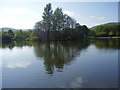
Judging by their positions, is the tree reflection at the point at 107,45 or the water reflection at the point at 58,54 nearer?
the water reflection at the point at 58,54

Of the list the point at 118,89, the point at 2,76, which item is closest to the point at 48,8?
the point at 2,76

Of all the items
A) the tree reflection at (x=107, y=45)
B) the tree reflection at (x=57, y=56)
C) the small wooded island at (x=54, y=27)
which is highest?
the small wooded island at (x=54, y=27)

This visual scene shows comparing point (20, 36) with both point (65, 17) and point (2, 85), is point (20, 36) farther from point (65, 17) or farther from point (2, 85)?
point (2, 85)

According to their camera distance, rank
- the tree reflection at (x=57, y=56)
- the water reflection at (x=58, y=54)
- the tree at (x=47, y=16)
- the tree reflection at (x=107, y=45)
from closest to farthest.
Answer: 1. the tree reflection at (x=57, y=56)
2. the water reflection at (x=58, y=54)
3. the tree reflection at (x=107, y=45)
4. the tree at (x=47, y=16)

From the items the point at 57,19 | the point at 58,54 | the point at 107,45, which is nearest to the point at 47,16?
the point at 57,19

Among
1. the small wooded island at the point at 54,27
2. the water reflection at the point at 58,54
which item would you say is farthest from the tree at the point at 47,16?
the water reflection at the point at 58,54

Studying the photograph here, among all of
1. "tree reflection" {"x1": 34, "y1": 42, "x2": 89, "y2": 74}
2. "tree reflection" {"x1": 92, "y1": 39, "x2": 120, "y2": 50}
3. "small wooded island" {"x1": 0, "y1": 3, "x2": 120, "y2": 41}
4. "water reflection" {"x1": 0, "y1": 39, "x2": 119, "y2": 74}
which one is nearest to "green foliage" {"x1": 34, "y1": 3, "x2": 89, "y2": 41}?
"small wooded island" {"x1": 0, "y1": 3, "x2": 120, "y2": 41}

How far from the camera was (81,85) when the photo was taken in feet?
19.1

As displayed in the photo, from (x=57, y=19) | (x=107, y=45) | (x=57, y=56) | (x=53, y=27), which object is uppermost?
(x=57, y=19)

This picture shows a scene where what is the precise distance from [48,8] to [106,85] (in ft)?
129

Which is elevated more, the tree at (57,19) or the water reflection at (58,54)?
the tree at (57,19)

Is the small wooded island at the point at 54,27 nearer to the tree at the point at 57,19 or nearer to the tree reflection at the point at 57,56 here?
the tree at the point at 57,19

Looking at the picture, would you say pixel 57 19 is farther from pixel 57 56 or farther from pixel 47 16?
pixel 57 56

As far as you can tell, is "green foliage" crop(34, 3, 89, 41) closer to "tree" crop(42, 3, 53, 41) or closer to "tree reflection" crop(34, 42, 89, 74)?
"tree" crop(42, 3, 53, 41)
